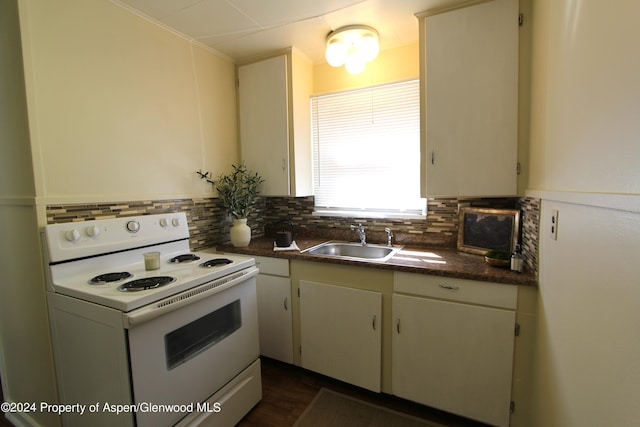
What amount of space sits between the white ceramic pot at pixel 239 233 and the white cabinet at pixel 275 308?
0.21 meters

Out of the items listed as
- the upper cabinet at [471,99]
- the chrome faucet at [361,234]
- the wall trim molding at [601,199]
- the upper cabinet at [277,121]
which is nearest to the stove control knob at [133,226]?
the upper cabinet at [277,121]

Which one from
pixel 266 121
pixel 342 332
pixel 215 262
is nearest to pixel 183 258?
pixel 215 262

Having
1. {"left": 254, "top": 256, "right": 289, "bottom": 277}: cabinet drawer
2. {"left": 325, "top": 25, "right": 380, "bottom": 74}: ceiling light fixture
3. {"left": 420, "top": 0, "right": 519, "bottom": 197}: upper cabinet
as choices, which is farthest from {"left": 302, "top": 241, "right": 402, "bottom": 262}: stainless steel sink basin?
{"left": 325, "top": 25, "right": 380, "bottom": 74}: ceiling light fixture

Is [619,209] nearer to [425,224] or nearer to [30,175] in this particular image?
[425,224]

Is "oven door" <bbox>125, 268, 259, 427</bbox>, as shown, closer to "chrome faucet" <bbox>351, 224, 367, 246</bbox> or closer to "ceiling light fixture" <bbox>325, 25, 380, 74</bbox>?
"chrome faucet" <bbox>351, 224, 367, 246</bbox>

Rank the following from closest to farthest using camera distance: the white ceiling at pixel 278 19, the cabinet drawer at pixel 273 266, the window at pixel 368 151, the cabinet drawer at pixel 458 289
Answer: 1. the cabinet drawer at pixel 458 289
2. the white ceiling at pixel 278 19
3. the cabinet drawer at pixel 273 266
4. the window at pixel 368 151

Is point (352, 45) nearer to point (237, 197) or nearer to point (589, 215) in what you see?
point (237, 197)

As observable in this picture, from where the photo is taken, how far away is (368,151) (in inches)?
90.9

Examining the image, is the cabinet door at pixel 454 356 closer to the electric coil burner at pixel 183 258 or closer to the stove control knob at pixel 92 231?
the electric coil burner at pixel 183 258

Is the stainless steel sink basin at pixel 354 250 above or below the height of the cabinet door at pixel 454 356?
above

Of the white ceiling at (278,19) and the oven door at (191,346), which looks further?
the white ceiling at (278,19)

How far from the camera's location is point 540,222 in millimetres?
1321

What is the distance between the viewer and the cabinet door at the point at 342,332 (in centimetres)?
173

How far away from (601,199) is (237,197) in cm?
204
